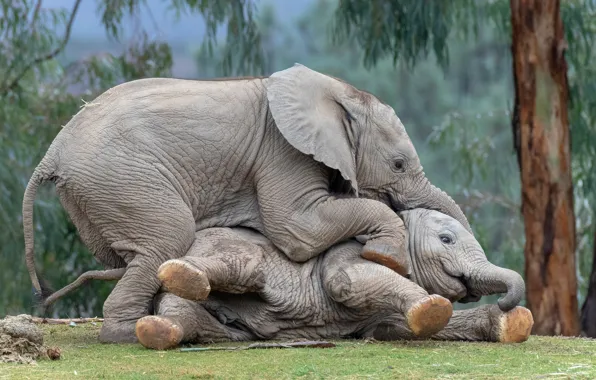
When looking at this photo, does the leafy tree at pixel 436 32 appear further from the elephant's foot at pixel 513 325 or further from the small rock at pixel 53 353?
the small rock at pixel 53 353

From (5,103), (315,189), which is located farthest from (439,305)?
(5,103)

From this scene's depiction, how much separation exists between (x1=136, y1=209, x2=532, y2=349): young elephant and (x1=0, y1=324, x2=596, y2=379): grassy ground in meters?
0.25

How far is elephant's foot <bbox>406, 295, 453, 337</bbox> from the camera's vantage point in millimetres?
6617

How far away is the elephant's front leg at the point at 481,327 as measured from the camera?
23.8 ft

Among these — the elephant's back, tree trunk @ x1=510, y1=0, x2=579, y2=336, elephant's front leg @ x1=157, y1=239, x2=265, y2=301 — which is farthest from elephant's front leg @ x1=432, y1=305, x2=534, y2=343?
tree trunk @ x1=510, y1=0, x2=579, y2=336

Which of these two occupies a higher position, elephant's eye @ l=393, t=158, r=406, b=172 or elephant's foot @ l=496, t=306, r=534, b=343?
elephant's eye @ l=393, t=158, r=406, b=172

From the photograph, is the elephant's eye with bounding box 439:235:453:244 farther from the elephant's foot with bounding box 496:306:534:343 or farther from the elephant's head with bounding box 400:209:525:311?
the elephant's foot with bounding box 496:306:534:343

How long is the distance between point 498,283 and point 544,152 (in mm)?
4688

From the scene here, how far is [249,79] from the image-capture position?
310 inches

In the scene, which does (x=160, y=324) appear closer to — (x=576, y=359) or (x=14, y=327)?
(x=14, y=327)

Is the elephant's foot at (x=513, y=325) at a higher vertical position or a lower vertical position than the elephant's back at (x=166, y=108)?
lower

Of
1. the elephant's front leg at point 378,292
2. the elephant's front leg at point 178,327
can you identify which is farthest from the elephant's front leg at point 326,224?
the elephant's front leg at point 178,327

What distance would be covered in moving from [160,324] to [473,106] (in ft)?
101

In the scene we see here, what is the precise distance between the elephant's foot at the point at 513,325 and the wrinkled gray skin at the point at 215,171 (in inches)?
24.6
